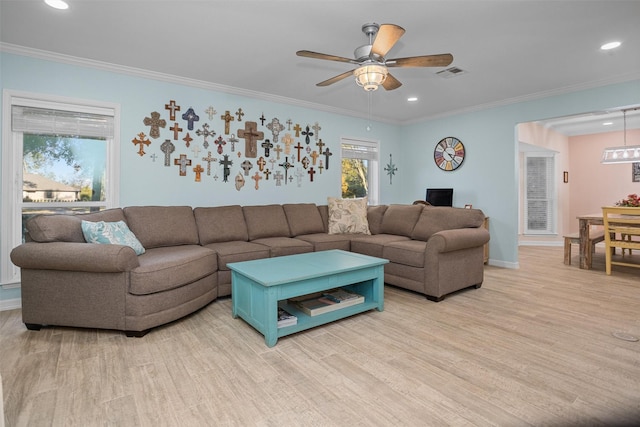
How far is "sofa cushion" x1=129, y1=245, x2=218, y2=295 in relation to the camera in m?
2.47

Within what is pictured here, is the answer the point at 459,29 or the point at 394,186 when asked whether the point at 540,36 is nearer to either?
the point at 459,29

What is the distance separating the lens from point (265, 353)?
7.36ft

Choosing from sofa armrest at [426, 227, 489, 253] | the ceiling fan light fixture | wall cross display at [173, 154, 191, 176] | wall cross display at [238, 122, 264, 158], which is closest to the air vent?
the ceiling fan light fixture

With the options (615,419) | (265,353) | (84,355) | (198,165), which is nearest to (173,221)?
(198,165)

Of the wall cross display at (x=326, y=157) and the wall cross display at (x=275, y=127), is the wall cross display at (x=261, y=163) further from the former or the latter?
the wall cross display at (x=326, y=157)

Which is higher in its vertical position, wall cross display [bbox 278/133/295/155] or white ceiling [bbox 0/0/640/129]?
white ceiling [bbox 0/0/640/129]

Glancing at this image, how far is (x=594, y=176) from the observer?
7.13 metres

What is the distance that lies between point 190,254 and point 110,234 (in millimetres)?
676

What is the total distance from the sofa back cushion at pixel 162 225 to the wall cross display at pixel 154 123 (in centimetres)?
87

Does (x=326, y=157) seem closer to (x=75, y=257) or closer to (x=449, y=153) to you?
(x=449, y=153)

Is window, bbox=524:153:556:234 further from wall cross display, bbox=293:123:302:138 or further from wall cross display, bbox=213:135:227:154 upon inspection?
wall cross display, bbox=213:135:227:154

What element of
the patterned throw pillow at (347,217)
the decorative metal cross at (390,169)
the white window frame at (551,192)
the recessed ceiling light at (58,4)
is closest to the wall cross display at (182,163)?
the recessed ceiling light at (58,4)

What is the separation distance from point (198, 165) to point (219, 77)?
107 centimetres

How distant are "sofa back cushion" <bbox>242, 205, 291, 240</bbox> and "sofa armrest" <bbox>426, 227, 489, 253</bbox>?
1.88m
